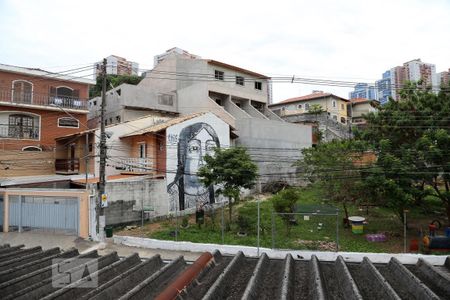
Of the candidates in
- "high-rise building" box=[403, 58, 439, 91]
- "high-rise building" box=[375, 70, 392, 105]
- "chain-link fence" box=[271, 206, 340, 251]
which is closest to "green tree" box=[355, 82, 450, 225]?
"high-rise building" box=[375, 70, 392, 105]

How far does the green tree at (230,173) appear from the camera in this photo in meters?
19.5

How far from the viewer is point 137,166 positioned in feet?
81.7

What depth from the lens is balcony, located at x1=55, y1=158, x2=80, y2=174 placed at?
2859cm

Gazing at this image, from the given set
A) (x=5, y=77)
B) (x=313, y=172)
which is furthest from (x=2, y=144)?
(x=313, y=172)

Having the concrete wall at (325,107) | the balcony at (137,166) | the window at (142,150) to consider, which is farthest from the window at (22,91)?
the concrete wall at (325,107)

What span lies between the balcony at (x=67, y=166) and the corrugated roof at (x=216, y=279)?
2650cm

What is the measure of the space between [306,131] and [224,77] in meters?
11.3

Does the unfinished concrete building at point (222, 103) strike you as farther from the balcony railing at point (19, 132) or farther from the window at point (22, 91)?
the window at point (22, 91)

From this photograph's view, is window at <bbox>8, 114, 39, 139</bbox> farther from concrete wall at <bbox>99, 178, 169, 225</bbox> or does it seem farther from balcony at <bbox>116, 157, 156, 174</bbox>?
concrete wall at <bbox>99, 178, 169, 225</bbox>

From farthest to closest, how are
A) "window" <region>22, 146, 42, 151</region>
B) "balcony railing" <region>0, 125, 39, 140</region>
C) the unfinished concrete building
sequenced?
the unfinished concrete building < "window" <region>22, 146, 42, 151</region> < "balcony railing" <region>0, 125, 39, 140</region>

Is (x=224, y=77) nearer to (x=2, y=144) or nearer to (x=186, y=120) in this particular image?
(x=186, y=120)

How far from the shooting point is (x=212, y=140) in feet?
85.9

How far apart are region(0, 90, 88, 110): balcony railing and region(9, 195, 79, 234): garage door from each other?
38.6 feet

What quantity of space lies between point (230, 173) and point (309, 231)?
545cm
